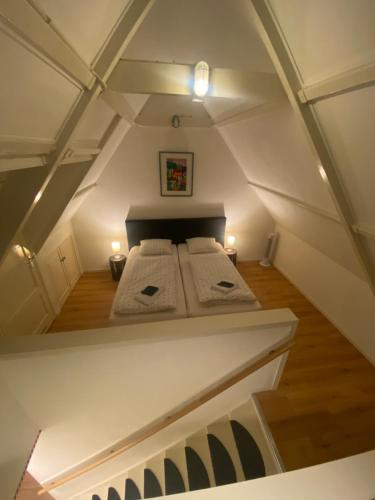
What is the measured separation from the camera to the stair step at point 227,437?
150 centimetres

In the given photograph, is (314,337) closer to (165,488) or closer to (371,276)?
(371,276)

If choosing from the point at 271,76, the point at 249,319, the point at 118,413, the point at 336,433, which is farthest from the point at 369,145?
the point at 118,413

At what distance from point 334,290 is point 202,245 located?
6.00 feet

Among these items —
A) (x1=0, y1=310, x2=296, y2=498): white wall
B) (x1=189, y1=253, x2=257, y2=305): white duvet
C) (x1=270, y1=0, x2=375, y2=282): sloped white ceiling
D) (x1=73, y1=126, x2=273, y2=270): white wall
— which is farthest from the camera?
(x1=73, y1=126, x2=273, y2=270): white wall

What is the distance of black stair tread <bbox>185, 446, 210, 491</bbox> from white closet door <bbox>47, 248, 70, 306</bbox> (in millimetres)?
2322

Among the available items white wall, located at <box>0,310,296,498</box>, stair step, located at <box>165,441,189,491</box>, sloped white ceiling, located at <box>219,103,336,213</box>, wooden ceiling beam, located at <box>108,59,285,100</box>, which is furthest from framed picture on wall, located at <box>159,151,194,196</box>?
stair step, located at <box>165,441,189,491</box>

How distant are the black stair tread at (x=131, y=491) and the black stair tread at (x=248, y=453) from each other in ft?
3.50

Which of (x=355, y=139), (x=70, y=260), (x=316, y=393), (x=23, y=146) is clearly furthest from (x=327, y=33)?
(x=70, y=260)

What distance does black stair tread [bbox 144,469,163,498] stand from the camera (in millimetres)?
1725

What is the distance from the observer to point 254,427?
166 centimetres

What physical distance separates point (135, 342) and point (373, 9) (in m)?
1.68

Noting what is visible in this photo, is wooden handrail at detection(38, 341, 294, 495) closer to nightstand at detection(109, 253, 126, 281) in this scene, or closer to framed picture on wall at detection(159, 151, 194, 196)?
nightstand at detection(109, 253, 126, 281)

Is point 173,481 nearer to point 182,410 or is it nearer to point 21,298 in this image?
point 182,410

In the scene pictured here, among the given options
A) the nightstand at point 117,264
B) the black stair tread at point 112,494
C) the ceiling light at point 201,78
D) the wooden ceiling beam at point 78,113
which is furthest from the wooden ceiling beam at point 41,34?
the black stair tread at point 112,494
